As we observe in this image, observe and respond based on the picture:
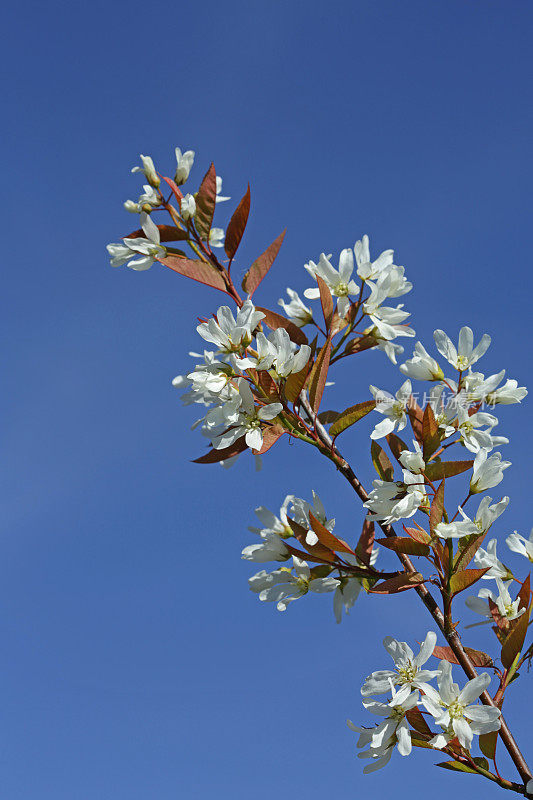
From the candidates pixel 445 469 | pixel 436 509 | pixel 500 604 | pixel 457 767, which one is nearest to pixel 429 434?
pixel 445 469

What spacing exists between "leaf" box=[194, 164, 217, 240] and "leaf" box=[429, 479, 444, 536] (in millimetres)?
981

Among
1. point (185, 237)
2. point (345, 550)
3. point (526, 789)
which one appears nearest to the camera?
point (526, 789)

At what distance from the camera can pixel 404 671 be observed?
1.43 meters

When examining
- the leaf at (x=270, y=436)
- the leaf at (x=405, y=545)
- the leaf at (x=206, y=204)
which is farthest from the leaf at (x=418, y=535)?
the leaf at (x=206, y=204)

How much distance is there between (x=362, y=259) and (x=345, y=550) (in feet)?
2.80

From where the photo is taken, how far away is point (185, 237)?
189cm

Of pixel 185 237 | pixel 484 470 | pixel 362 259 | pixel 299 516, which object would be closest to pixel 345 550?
pixel 299 516

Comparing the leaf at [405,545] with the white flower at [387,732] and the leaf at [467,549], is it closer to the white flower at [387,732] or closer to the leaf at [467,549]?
the leaf at [467,549]

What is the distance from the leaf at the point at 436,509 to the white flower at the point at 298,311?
694 millimetres

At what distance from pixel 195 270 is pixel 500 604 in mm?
1184

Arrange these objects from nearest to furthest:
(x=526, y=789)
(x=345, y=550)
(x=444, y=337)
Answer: (x=526, y=789) → (x=345, y=550) → (x=444, y=337)

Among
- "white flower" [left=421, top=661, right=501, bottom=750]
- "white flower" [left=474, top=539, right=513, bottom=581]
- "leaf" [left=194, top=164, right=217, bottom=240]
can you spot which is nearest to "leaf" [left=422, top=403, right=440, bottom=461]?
"white flower" [left=474, top=539, right=513, bottom=581]

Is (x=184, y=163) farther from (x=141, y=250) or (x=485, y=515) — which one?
(x=485, y=515)

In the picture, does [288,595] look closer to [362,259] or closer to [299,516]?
[299,516]
